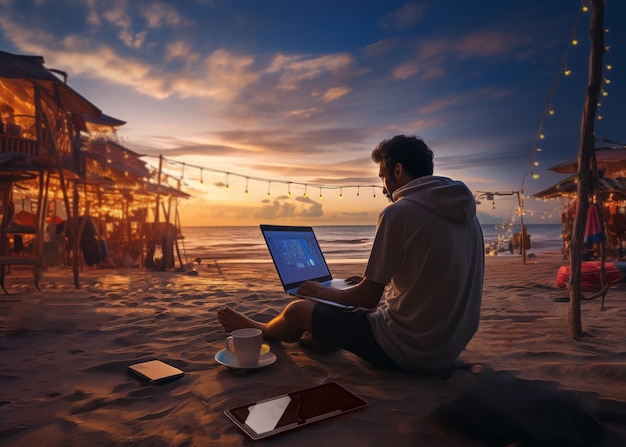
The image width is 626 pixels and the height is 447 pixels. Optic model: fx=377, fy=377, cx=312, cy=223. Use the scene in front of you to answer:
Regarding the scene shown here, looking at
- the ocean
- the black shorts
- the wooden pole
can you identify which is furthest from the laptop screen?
the ocean

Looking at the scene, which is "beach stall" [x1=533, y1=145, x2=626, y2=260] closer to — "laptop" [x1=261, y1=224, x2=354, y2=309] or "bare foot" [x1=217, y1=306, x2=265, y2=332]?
"laptop" [x1=261, y1=224, x2=354, y2=309]

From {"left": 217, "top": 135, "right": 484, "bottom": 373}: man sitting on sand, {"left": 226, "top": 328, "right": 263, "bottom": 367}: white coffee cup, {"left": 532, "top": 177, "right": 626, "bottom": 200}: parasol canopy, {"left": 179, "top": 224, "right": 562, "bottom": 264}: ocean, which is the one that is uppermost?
{"left": 532, "top": 177, "right": 626, "bottom": 200}: parasol canopy

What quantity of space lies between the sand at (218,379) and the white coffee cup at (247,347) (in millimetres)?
111

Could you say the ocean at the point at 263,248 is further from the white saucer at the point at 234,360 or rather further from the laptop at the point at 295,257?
the white saucer at the point at 234,360

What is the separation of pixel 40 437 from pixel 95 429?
0.23 metres

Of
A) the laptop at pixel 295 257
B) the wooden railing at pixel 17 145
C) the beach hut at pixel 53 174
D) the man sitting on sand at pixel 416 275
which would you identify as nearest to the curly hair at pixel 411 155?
the man sitting on sand at pixel 416 275

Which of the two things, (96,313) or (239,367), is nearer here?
(239,367)

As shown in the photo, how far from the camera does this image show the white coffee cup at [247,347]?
2428 mm

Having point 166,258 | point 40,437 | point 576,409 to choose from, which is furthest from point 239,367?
point 166,258

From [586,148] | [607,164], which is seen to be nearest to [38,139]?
[586,148]

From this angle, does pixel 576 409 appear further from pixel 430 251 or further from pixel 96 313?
pixel 96 313

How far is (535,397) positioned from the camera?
1884 millimetres

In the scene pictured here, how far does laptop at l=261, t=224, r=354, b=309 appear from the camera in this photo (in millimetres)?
2861

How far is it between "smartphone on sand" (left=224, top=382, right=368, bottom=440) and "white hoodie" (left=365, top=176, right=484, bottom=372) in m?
0.45
